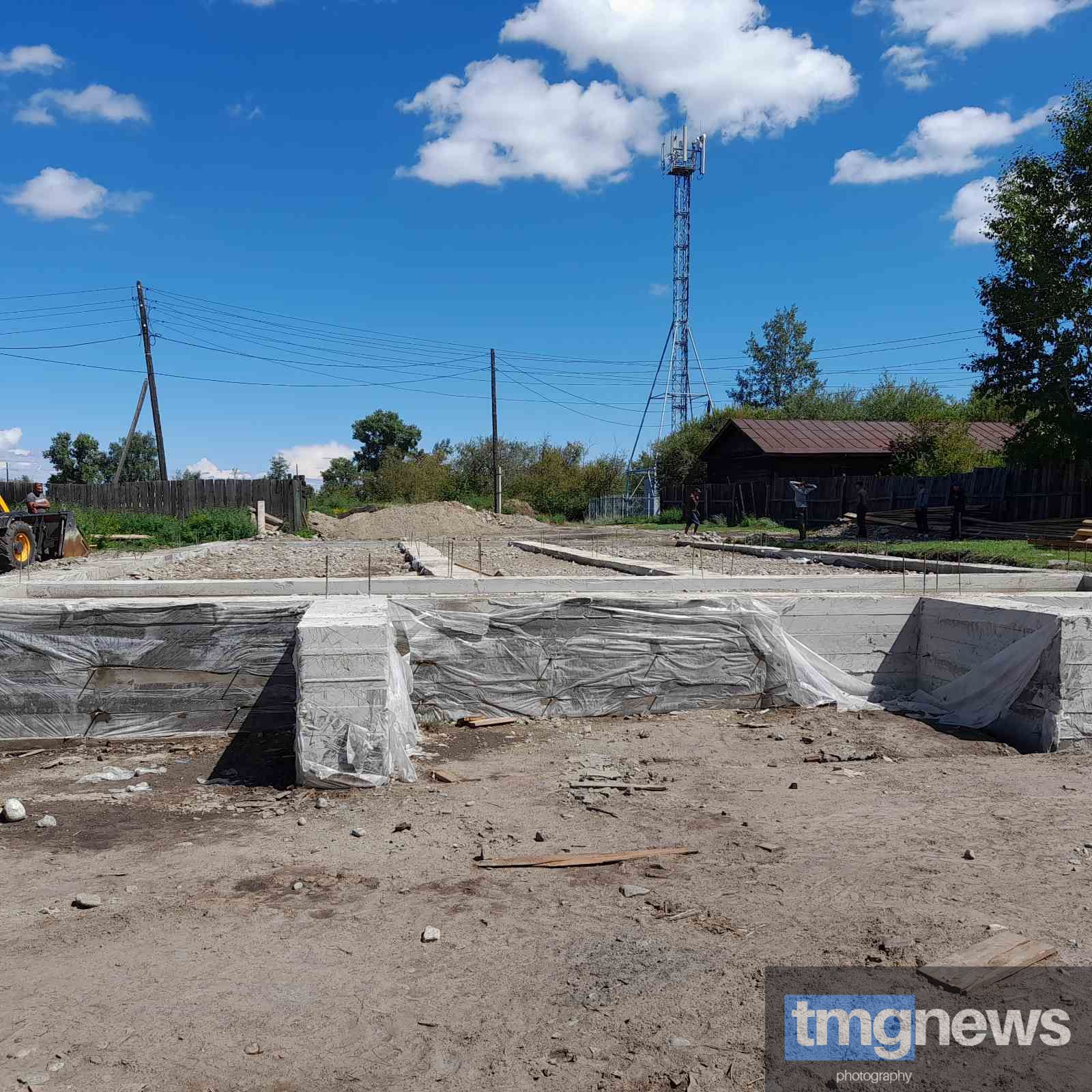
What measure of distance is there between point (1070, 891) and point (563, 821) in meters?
2.18

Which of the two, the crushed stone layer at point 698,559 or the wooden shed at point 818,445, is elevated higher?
the wooden shed at point 818,445

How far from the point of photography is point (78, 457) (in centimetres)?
6888

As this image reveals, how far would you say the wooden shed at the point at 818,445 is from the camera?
32.1 meters

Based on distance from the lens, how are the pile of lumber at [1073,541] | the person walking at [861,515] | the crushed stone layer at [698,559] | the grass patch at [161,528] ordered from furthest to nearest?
the person walking at [861,515]
the grass patch at [161,528]
the pile of lumber at [1073,541]
the crushed stone layer at [698,559]

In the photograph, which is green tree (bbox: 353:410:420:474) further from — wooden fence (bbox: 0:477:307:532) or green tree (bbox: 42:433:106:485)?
wooden fence (bbox: 0:477:307:532)

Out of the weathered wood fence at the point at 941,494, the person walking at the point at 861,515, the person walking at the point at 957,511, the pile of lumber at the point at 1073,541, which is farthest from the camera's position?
the person walking at the point at 861,515

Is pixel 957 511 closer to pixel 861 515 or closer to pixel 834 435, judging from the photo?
pixel 861 515

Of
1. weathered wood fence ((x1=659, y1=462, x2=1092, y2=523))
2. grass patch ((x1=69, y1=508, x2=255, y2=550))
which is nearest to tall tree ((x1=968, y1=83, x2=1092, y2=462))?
weathered wood fence ((x1=659, y1=462, x2=1092, y2=523))

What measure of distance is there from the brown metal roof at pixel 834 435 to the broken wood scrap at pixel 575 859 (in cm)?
2871

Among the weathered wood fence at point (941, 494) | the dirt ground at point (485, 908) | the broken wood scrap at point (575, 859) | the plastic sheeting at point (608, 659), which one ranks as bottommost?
the dirt ground at point (485, 908)

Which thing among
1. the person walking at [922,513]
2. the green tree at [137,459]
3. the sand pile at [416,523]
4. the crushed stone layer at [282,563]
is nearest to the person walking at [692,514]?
the person walking at [922,513]

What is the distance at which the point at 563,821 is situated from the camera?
4562 mm

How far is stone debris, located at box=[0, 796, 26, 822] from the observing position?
4586 millimetres

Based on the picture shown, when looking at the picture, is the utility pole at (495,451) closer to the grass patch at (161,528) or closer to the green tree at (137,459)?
the grass patch at (161,528)
